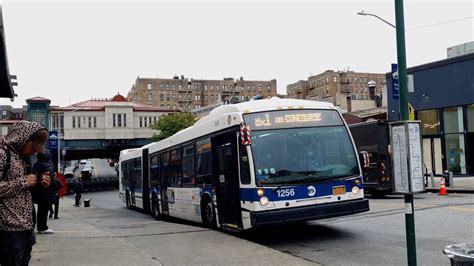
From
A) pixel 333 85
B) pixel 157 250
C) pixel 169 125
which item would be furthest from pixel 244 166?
pixel 333 85

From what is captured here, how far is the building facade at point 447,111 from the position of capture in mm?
31312

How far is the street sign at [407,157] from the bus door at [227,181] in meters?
5.77

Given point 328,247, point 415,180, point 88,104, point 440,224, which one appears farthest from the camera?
point 88,104

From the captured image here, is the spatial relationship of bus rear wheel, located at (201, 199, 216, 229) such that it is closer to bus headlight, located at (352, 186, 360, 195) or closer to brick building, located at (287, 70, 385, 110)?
bus headlight, located at (352, 186, 360, 195)

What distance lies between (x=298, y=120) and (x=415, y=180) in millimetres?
5802

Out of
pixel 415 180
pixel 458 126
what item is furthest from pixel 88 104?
pixel 415 180

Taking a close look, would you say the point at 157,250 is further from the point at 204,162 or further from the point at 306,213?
the point at 204,162

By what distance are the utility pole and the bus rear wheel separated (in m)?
7.44

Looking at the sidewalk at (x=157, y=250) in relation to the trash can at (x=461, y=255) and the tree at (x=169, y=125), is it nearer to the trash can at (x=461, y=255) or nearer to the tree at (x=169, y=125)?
the trash can at (x=461, y=255)

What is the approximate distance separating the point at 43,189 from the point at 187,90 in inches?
6083

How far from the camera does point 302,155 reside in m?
10.6

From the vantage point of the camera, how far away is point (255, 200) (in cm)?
1015

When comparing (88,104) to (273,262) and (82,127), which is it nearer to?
(82,127)

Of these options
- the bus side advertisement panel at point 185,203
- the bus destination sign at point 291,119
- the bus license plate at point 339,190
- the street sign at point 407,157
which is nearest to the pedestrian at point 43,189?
the street sign at point 407,157
